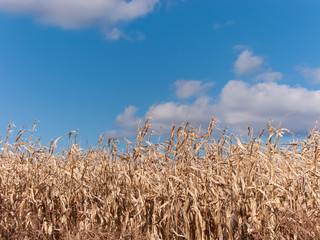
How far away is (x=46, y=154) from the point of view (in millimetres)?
7551

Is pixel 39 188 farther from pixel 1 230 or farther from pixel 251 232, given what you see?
pixel 251 232

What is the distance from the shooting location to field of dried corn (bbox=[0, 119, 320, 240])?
511 cm

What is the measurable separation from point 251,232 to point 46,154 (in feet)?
15.2

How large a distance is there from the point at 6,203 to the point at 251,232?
4.30 meters

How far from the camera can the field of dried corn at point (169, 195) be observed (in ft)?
16.8

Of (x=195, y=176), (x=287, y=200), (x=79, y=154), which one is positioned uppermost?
(x=79, y=154)

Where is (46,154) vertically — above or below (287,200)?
above

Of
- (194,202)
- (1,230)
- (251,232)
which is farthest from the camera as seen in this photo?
(1,230)

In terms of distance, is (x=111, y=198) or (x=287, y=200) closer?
(x=287, y=200)

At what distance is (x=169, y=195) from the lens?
5.58 meters

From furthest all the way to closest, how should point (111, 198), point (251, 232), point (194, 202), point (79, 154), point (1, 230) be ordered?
point (79, 154)
point (111, 198)
point (1, 230)
point (194, 202)
point (251, 232)

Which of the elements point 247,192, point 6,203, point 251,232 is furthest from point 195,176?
point 6,203

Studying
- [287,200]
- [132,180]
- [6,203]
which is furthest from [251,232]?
[6,203]

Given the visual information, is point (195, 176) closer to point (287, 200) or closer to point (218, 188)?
point (218, 188)
